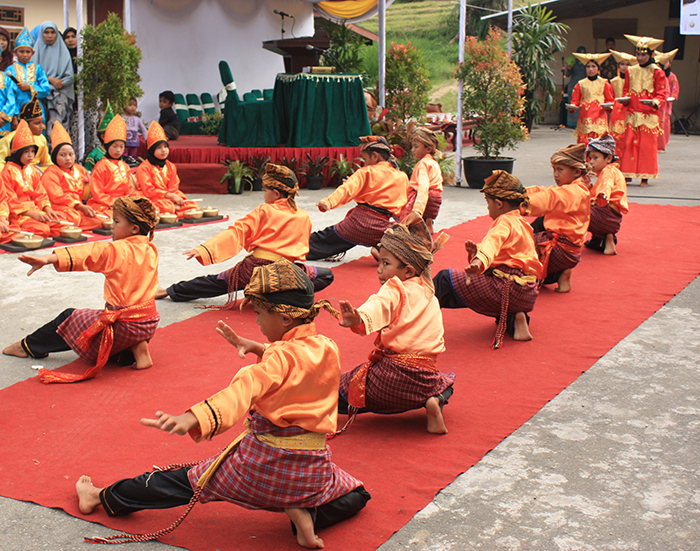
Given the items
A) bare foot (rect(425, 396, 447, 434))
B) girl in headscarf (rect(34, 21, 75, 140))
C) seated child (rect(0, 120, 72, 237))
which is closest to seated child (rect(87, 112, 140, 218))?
seated child (rect(0, 120, 72, 237))

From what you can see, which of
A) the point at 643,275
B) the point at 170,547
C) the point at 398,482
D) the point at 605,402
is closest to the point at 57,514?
the point at 170,547

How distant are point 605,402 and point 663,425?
1.04 ft

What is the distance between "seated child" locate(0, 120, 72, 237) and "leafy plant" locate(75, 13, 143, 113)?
241 centimetres

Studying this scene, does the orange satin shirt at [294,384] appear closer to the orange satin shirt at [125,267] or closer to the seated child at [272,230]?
the orange satin shirt at [125,267]

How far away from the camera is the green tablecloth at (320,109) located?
429 inches

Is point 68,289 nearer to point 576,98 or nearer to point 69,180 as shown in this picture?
point 69,180

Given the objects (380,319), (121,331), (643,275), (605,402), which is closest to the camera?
(380,319)

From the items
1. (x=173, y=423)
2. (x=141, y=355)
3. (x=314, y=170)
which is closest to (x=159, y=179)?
(x=314, y=170)

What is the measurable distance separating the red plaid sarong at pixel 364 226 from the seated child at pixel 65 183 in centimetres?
275

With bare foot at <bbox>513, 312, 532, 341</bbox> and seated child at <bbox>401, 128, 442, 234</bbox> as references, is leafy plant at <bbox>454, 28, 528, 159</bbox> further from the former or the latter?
bare foot at <bbox>513, 312, 532, 341</bbox>

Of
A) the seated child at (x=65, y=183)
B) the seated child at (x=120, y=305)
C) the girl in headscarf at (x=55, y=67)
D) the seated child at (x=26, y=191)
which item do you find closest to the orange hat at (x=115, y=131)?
the seated child at (x=65, y=183)

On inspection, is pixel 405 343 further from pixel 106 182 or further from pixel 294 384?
pixel 106 182

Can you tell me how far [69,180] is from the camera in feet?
25.2

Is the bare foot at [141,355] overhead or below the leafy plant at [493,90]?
below
